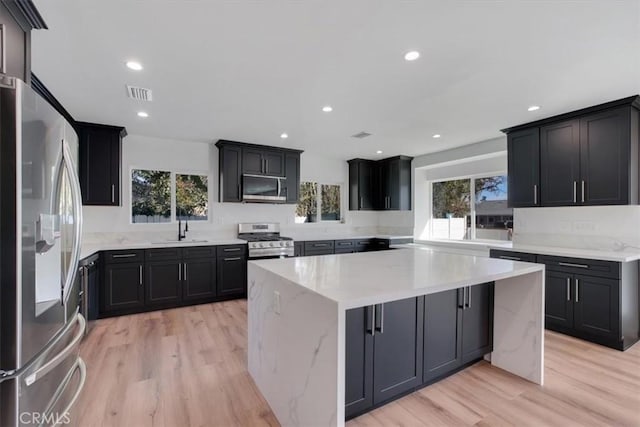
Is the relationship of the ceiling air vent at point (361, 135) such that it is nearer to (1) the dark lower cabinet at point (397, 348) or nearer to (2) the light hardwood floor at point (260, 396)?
(1) the dark lower cabinet at point (397, 348)

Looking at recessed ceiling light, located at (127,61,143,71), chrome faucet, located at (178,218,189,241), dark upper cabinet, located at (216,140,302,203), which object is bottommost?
chrome faucet, located at (178,218,189,241)

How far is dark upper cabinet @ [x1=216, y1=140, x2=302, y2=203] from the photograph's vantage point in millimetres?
4738

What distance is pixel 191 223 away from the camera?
188 inches

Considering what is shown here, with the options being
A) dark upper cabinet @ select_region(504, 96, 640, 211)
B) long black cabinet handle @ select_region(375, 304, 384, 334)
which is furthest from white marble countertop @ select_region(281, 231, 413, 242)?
long black cabinet handle @ select_region(375, 304, 384, 334)

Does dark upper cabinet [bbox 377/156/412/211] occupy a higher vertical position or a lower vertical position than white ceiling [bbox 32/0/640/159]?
lower

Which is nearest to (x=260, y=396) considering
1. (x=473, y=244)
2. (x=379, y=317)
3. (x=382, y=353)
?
(x=382, y=353)

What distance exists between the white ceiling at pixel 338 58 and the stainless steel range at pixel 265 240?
189 cm

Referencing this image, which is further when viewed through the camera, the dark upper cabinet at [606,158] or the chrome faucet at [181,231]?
the chrome faucet at [181,231]

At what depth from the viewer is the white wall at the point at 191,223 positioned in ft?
14.0

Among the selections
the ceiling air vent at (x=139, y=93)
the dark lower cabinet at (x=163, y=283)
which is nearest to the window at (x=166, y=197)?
the dark lower cabinet at (x=163, y=283)

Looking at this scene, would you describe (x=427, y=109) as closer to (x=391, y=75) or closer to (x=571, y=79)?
(x=391, y=75)

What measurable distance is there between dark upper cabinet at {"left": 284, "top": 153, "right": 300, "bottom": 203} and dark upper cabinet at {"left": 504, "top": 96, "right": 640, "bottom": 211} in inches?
128

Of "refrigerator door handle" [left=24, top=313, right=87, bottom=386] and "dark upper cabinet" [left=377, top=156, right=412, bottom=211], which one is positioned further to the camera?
"dark upper cabinet" [left=377, top=156, right=412, bottom=211]

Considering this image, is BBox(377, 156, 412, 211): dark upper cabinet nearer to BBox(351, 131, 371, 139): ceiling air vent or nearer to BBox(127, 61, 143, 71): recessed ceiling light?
BBox(351, 131, 371, 139): ceiling air vent
